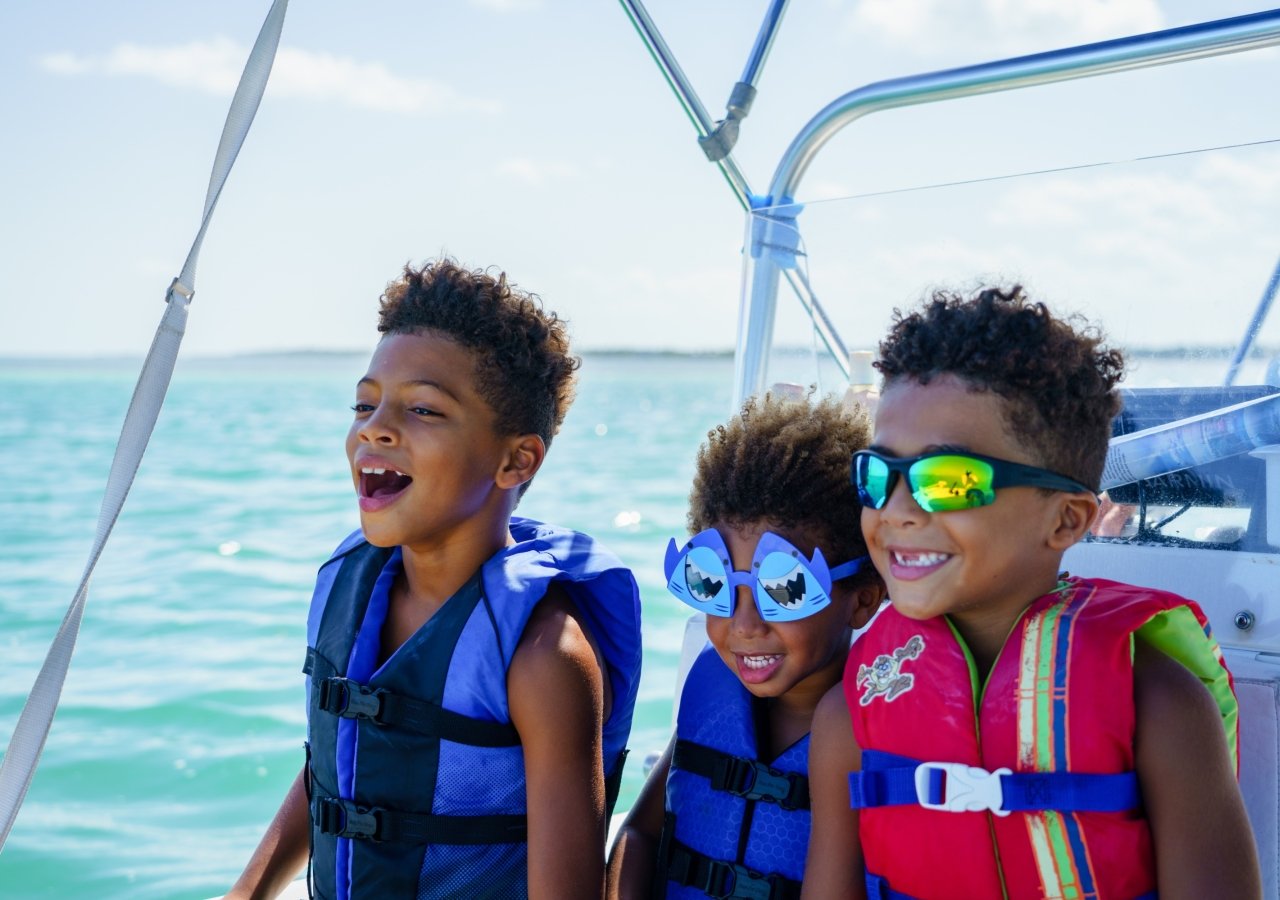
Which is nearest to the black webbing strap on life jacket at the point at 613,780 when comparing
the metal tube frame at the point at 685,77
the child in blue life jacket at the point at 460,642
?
the child in blue life jacket at the point at 460,642

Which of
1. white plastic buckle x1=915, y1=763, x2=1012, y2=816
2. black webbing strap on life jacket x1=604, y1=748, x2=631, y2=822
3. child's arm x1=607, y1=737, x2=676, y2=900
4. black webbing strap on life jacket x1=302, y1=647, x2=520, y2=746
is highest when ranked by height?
white plastic buckle x1=915, y1=763, x2=1012, y2=816

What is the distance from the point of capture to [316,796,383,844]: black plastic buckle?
2080 mm

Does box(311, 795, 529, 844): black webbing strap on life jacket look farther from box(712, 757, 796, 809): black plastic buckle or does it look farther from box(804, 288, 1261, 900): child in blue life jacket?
box(804, 288, 1261, 900): child in blue life jacket

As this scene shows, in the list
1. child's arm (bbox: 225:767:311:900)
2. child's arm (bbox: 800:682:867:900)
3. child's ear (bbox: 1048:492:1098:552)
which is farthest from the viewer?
child's arm (bbox: 225:767:311:900)

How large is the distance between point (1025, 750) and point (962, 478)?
0.36 m

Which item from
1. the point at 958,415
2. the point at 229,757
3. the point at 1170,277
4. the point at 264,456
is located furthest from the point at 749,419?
the point at 264,456

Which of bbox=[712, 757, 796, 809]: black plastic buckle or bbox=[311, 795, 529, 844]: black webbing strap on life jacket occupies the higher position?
bbox=[712, 757, 796, 809]: black plastic buckle

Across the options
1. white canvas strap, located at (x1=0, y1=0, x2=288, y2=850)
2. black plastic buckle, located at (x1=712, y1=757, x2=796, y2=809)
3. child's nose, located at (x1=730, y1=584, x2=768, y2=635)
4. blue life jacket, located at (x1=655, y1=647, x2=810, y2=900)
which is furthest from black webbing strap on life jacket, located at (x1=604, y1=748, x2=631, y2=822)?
white canvas strap, located at (x1=0, y1=0, x2=288, y2=850)

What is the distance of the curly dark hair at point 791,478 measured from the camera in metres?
2.04

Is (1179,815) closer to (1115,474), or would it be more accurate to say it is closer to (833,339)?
(1115,474)

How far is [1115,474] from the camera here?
2104 mm

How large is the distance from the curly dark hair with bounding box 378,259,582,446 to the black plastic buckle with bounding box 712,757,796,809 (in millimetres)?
700

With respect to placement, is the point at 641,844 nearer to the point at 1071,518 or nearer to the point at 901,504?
the point at 901,504

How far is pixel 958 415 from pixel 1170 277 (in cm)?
65
